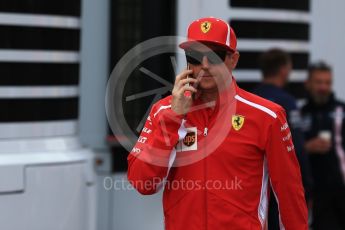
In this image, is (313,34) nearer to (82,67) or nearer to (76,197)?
(82,67)

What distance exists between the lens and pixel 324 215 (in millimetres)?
6176

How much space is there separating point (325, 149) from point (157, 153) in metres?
2.94

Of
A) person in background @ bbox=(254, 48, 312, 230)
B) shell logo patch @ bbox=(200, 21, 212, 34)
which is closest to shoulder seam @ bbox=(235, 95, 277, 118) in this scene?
shell logo patch @ bbox=(200, 21, 212, 34)

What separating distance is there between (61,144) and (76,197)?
0.98 feet

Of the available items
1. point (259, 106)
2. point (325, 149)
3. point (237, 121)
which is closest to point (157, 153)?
point (237, 121)

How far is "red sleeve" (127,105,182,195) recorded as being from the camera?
335 centimetres

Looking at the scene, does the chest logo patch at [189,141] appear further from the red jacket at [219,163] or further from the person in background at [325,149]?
the person in background at [325,149]

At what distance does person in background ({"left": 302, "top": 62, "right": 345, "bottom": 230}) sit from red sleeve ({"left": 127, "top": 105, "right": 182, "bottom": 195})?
2791 mm

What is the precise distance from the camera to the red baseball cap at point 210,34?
3375mm

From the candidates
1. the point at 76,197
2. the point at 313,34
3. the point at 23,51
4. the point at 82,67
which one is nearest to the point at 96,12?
the point at 82,67

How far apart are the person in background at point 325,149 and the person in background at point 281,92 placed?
0.51 m

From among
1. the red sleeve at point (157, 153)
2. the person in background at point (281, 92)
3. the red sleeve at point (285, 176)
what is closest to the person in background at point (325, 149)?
the person in background at point (281, 92)

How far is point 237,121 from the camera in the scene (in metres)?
3.44

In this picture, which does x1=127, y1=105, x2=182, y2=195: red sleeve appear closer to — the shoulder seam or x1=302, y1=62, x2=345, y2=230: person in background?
the shoulder seam
